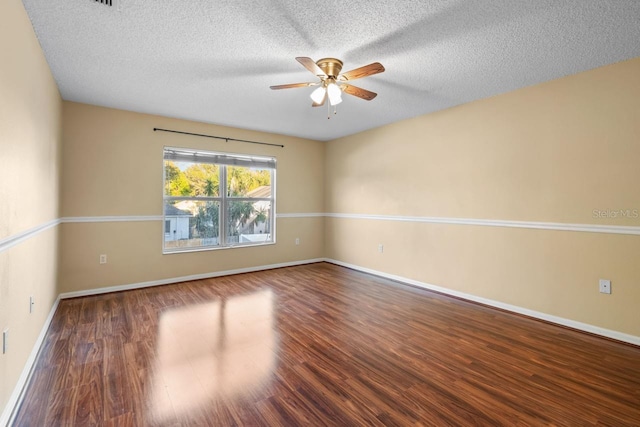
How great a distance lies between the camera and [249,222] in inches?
197

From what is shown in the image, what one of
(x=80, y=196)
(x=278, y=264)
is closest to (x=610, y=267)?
(x=278, y=264)

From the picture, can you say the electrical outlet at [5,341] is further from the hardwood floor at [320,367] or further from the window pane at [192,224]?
the window pane at [192,224]

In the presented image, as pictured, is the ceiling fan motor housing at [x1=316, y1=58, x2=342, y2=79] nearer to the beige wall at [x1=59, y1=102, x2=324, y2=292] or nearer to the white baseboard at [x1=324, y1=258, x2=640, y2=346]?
the beige wall at [x1=59, y1=102, x2=324, y2=292]

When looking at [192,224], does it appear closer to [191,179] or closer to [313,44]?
[191,179]

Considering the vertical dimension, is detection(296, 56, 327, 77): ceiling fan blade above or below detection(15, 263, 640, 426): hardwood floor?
above

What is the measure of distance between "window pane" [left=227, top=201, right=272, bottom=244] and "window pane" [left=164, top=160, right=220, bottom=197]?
423mm

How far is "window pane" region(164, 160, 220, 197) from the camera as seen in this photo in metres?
4.25

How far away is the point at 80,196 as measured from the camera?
358cm

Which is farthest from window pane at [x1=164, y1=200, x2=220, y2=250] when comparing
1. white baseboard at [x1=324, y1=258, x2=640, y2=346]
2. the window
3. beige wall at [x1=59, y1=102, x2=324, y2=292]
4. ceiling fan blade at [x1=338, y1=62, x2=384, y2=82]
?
ceiling fan blade at [x1=338, y1=62, x2=384, y2=82]

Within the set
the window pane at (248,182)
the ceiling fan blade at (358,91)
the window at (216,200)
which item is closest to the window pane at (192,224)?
the window at (216,200)

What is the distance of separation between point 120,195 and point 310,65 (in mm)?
3147

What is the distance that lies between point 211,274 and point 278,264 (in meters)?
1.17

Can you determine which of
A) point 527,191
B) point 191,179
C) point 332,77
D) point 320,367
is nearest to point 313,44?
point 332,77

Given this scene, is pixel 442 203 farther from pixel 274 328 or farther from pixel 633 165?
pixel 274 328
